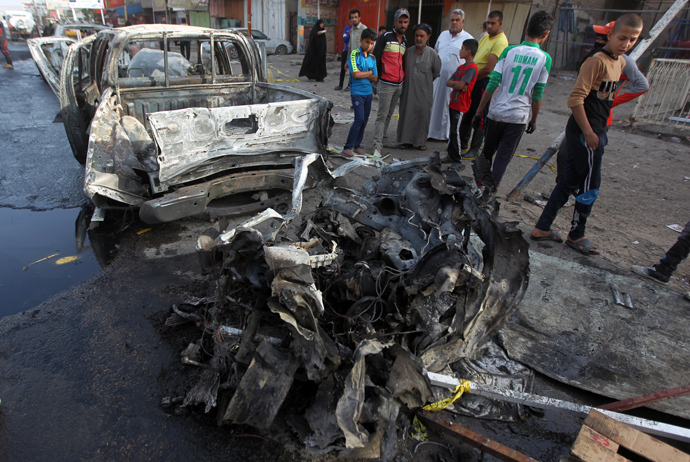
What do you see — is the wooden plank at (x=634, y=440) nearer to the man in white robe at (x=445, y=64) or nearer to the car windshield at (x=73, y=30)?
the man in white robe at (x=445, y=64)

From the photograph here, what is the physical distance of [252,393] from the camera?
193 cm

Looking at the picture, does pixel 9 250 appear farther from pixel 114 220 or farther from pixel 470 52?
pixel 470 52

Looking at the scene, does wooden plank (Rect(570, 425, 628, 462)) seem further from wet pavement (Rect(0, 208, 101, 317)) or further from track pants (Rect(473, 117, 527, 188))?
wet pavement (Rect(0, 208, 101, 317))

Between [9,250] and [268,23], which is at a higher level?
[268,23]

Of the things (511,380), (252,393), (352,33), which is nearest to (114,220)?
(252,393)

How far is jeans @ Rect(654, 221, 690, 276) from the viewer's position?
3.41m

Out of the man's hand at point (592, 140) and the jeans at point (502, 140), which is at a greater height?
the man's hand at point (592, 140)

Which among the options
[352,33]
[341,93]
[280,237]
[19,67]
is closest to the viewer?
[280,237]

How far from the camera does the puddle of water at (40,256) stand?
315 cm

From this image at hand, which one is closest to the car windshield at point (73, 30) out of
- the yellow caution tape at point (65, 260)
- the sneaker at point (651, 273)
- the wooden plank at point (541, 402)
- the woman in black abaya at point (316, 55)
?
the woman in black abaya at point (316, 55)

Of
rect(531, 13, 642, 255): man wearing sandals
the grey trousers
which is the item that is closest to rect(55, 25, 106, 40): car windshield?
the grey trousers

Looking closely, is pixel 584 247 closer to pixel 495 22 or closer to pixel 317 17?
pixel 495 22

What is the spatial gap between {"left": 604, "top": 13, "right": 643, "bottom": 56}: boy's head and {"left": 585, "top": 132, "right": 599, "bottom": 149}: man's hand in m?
0.73

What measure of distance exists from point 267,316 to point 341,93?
10.0 meters
